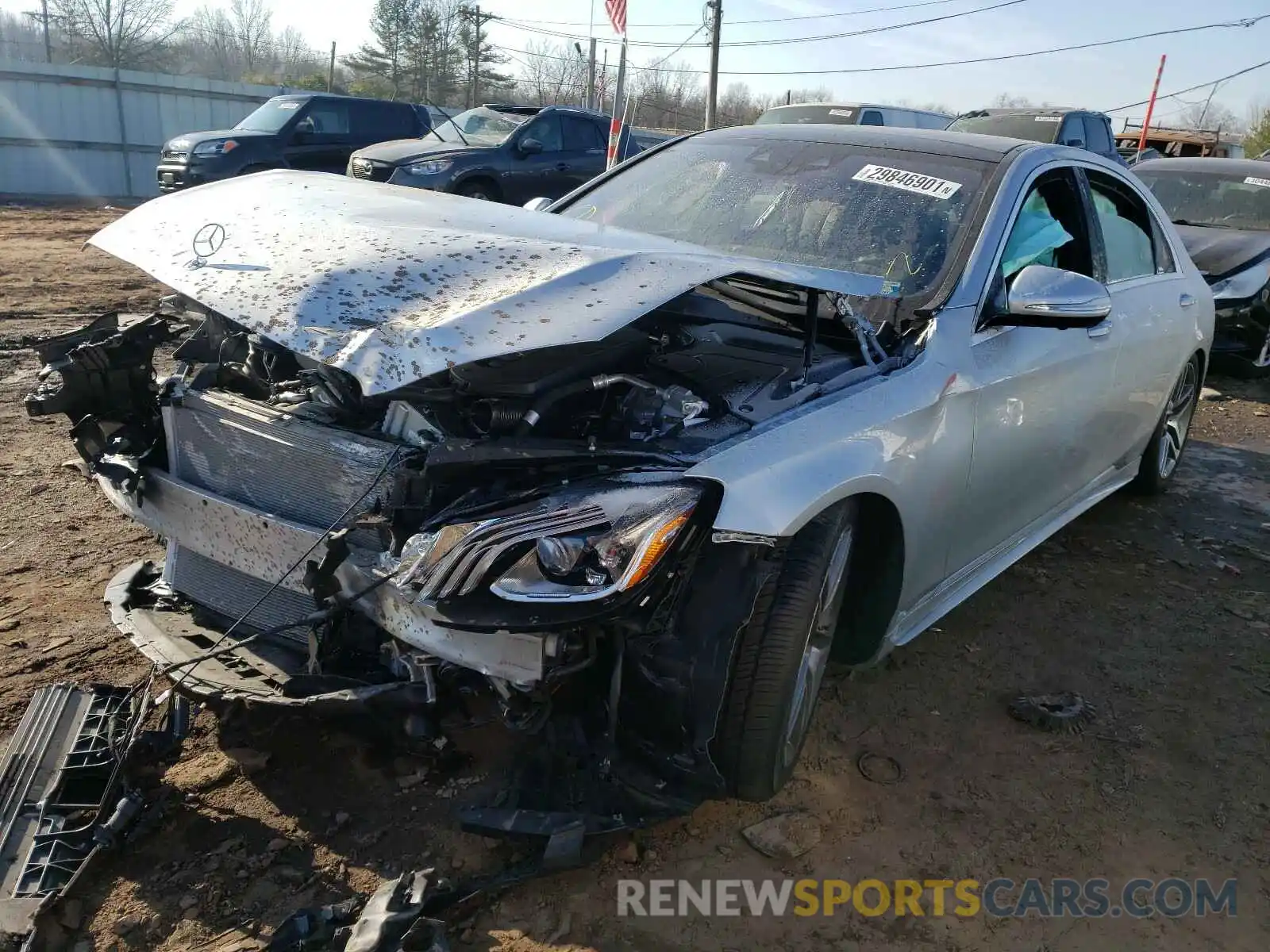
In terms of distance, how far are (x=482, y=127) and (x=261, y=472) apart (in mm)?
11496

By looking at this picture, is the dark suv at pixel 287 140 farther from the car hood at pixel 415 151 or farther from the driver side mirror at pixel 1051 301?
the driver side mirror at pixel 1051 301

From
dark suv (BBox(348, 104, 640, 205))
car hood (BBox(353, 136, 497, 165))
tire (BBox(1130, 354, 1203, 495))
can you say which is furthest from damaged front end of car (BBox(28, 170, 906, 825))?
car hood (BBox(353, 136, 497, 165))

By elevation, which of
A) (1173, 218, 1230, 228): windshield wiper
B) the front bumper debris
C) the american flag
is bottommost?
the front bumper debris

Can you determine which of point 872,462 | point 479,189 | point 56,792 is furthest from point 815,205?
point 479,189

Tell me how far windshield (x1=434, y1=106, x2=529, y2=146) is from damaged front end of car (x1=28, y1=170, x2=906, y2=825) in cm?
1036

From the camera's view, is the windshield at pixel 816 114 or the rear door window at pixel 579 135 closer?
the windshield at pixel 816 114

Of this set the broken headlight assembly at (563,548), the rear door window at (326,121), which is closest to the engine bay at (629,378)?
the broken headlight assembly at (563,548)

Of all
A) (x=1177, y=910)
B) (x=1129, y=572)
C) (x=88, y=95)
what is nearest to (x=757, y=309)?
(x=1177, y=910)

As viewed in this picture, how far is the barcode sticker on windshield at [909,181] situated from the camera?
126 inches

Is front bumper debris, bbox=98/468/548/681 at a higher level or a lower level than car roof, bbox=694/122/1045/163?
lower

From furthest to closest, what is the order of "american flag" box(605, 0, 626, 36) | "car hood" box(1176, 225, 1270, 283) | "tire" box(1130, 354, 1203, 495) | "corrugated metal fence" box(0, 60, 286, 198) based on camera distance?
"corrugated metal fence" box(0, 60, 286, 198) → "american flag" box(605, 0, 626, 36) → "car hood" box(1176, 225, 1270, 283) → "tire" box(1130, 354, 1203, 495)

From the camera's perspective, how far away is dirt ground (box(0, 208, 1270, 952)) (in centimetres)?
218

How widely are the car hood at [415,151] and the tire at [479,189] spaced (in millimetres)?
355

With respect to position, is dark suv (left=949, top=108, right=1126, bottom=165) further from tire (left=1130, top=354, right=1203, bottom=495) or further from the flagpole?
tire (left=1130, top=354, right=1203, bottom=495)
